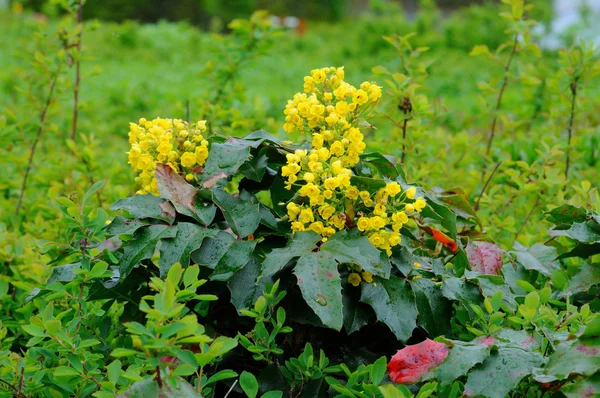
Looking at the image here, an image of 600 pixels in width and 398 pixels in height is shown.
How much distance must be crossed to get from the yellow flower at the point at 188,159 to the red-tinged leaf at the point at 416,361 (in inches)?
26.8

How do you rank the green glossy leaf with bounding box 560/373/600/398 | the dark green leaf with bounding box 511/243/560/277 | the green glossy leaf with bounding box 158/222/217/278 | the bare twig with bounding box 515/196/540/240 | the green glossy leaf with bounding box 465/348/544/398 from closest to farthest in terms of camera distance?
the green glossy leaf with bounding box 560/373/600/398 < the green glossy leaf with bounding box 465/348/544/398 < the green glossy leaf with bounding box 158/222/217/278 < the dark green leaf with bounding box 511/243/560/277 < the bare twig with bounding box 515/196/540/240

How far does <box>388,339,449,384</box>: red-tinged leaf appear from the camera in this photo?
1434mm

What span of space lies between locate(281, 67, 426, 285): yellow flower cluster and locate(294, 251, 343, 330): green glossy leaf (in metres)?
0.15

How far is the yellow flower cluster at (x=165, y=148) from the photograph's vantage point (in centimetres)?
166

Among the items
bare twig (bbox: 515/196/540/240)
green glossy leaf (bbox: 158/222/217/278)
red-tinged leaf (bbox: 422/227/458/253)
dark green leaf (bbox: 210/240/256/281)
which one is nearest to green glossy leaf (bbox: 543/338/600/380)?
red-tinged leaf (bbox: 422/227/458/253)

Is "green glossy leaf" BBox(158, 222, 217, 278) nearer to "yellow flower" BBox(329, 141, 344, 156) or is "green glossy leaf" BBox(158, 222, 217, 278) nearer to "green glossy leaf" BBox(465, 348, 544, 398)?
"yellow flower" BBox(329, 141, 344, 156)

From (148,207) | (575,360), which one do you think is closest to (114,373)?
(148,207)

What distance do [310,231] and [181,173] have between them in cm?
41

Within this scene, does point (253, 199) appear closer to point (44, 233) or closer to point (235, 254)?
point (235, 254)

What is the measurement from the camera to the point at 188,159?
5.59 feet

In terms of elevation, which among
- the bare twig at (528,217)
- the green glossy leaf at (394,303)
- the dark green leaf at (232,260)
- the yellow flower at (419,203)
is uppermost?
the yellow flower at (419,203)

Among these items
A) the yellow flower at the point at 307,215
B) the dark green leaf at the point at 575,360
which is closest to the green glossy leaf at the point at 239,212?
the yellow flower at the point at 307,215

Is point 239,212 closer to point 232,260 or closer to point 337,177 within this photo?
point 232,260

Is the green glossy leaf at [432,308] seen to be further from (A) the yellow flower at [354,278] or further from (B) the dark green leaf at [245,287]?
(B) the dark green leaf at [245,287]
